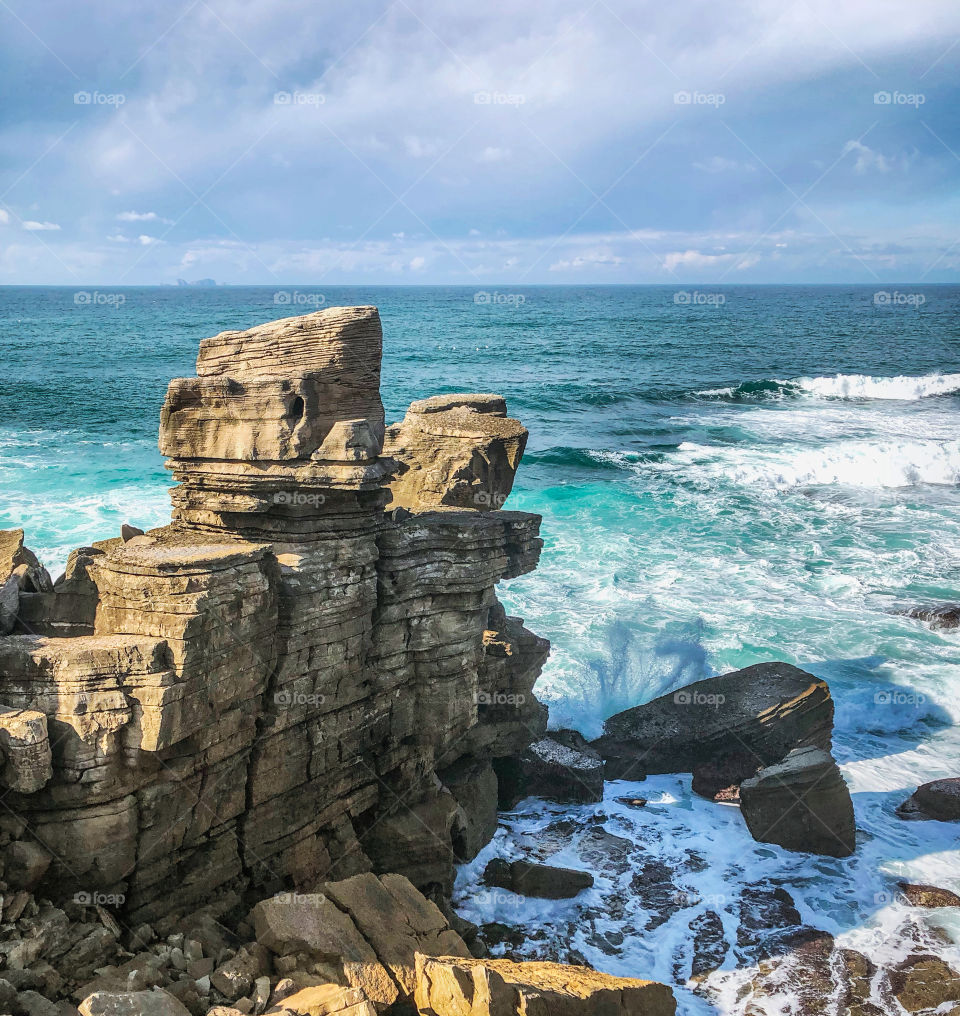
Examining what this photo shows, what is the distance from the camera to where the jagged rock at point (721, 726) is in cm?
1852

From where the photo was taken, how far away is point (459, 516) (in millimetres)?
14492

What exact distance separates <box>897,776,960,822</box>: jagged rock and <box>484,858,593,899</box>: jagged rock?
269 inches

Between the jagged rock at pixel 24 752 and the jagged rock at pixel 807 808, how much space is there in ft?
38.2

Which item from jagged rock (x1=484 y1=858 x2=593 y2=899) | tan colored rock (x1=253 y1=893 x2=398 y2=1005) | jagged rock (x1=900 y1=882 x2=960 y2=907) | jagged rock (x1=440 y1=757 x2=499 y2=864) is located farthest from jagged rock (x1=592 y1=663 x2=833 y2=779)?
tan colored rock (x1=253 y1=893 x2=398 y2=1005)

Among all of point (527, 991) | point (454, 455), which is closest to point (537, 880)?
point (527, 991)

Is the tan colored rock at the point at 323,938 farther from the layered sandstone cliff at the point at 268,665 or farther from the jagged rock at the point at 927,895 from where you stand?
the jagged rock at the point at 927,895

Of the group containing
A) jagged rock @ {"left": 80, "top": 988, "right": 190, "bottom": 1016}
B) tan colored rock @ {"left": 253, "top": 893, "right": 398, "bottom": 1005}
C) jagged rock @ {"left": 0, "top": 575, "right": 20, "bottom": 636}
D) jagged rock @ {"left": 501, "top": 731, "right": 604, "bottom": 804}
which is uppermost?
jagged rock @ {"left": 0, "top": 575, "right": 20, "bottom": 636}

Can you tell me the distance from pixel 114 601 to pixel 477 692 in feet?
20.6

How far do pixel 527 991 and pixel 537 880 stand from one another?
535 centimetres

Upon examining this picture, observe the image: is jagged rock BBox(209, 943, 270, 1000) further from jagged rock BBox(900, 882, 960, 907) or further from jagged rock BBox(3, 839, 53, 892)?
jagged rock BBox(900, 882, 960, 907)

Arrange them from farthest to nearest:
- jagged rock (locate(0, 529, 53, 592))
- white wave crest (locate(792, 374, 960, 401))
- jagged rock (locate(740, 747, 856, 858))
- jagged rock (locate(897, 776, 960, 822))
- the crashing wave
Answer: white wave crest (locate(792, 374, 960, 401)) < the crashing wave < jagged rock (locate(897, 776, 960, 822)) < jagged rock (locate(740, 747, 856, 858)) < jagged rock (locate(0, 529, 53, 592))

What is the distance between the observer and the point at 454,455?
1752cm

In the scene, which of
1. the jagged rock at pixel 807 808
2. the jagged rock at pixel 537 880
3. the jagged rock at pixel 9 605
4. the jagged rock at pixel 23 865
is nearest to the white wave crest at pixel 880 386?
the jagged rock at pixel 807 808

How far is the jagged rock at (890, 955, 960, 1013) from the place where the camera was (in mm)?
12266
